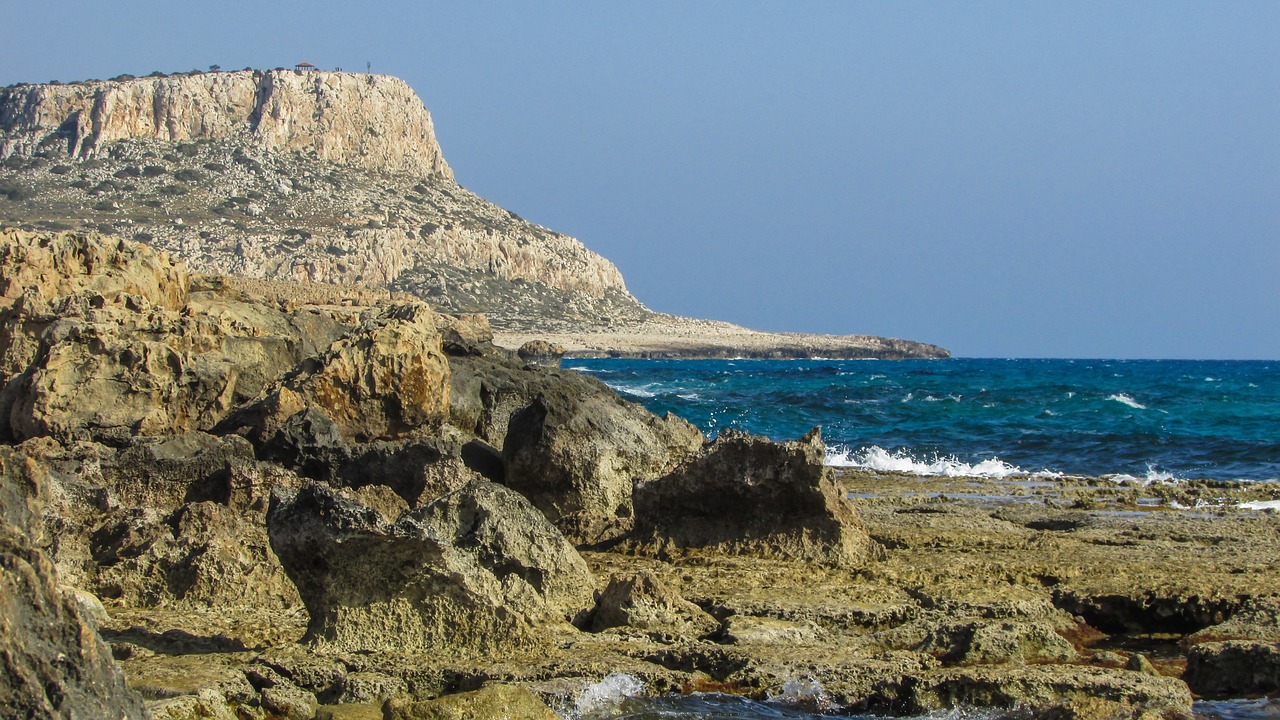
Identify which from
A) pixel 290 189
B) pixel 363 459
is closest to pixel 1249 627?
pixel 363 459

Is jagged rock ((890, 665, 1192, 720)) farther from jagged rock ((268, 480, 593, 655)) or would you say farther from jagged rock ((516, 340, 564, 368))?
jagged rock ((516, 340, 564, 368))

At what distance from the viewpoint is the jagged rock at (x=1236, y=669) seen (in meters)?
6.25

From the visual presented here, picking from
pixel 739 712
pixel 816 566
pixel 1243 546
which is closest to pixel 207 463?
pixel 816 566

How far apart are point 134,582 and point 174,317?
4943mm

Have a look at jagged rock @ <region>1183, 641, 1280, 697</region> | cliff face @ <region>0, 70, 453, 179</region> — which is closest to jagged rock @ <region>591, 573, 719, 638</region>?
jagged rock @ <region>1183, 641, 1280, 697</region>

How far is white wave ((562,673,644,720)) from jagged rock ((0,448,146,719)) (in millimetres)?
2000

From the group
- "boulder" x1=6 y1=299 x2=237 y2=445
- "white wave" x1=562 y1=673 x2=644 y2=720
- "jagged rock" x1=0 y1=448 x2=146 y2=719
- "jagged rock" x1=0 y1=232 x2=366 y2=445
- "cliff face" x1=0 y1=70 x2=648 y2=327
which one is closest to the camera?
"jagged rock" x1=0 y1=448 x2=146 y2=719

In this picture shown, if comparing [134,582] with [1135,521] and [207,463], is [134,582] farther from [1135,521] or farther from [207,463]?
[1135,521]

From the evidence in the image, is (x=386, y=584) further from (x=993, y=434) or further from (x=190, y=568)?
(x=993, y=434)

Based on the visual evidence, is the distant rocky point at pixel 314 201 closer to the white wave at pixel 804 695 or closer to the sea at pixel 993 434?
the sea at pixel 993 434

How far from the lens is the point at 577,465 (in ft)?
33.3

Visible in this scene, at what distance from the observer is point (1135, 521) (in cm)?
1188

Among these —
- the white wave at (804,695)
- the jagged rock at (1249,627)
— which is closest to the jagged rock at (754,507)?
the jagged rock at (1249,627)

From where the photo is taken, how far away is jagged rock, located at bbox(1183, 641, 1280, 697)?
20.5 feet
